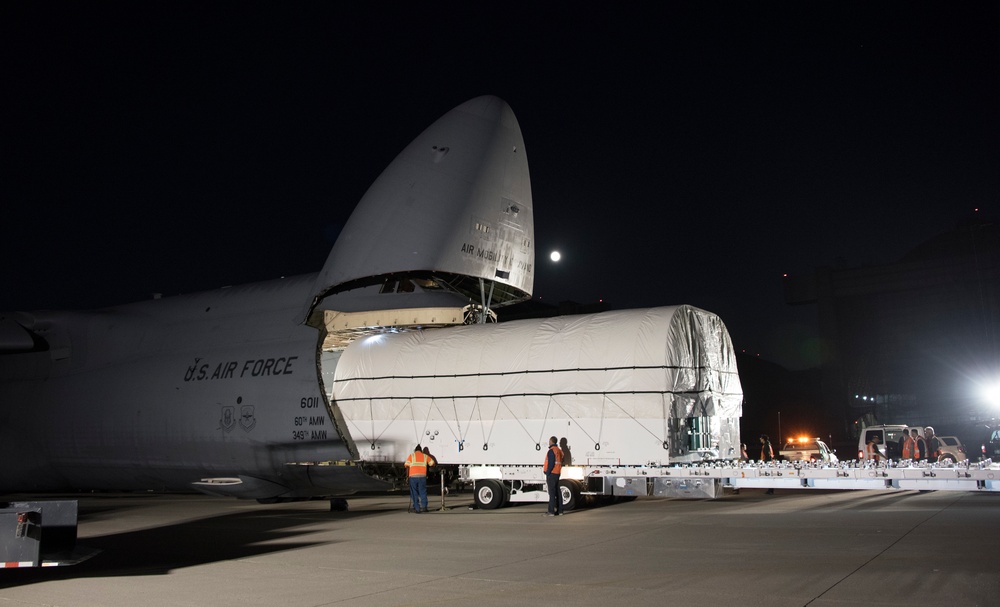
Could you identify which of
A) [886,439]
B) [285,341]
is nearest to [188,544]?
[285,341]

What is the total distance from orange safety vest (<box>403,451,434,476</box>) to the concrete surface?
1.25 metres

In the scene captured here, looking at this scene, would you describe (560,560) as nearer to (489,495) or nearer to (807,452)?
(489,495)

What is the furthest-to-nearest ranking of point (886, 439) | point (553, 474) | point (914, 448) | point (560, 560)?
point (886, 439)
point (914, 448)
point (553, 474)
point (560, 560)

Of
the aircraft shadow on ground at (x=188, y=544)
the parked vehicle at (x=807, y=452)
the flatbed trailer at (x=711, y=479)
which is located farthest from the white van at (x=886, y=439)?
the aircraft shadow on ground at (x=188, y=544)

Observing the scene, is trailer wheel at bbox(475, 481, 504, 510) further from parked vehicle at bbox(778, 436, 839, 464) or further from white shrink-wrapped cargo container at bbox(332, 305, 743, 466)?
parked vehicle at bbox(778, 436, 839, 464)

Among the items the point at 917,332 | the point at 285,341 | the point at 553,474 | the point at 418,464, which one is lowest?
the point at 553,474

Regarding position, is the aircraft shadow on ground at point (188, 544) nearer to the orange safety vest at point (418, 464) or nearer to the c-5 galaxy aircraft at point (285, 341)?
the orange safety vest at point (418, 464)

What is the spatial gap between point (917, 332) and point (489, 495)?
8530cm

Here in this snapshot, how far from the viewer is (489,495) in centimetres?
1808

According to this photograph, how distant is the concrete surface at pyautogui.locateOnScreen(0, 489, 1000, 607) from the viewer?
7992 millimetres

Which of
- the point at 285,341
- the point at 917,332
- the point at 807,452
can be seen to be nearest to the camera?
the point at 285,341

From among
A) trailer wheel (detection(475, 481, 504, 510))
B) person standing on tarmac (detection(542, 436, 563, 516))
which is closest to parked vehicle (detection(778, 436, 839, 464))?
trailer wheel (detection(475, 481, 504, 510))

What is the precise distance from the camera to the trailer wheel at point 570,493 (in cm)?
1698

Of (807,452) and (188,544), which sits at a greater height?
(807,452)
